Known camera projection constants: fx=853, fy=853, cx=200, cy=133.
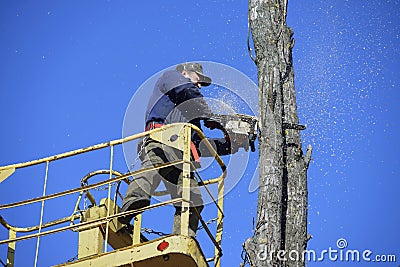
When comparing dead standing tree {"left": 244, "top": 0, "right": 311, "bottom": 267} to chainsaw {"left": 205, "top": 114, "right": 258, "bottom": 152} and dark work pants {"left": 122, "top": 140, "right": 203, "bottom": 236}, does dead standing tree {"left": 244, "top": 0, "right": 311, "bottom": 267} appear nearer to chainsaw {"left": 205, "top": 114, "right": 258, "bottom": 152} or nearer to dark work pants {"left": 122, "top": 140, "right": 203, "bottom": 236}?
chainsaw {"left": 205, "top": 114, "right": 258, "bottom": 152}

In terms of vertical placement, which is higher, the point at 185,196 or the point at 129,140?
the point at 129,140

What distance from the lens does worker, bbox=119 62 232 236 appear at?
8289 mm

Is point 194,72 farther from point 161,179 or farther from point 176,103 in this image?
point 161,179

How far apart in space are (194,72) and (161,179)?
1.30 meters

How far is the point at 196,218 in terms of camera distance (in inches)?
329

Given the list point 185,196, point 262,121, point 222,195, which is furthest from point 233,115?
point 185,196

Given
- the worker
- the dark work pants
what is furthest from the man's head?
the dark work pants

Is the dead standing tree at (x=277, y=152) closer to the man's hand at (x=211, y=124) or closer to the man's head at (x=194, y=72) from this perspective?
the man's hand at (x=211, y=124)

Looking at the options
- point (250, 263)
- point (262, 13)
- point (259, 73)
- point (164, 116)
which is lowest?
point (250, 263)

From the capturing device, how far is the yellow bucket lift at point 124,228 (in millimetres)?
7543

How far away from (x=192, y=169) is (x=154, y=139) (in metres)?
0.52

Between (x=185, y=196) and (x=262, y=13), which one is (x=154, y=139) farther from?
(x=262, y=13)

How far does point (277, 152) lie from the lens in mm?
8750

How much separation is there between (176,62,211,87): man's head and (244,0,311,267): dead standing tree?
64cm
